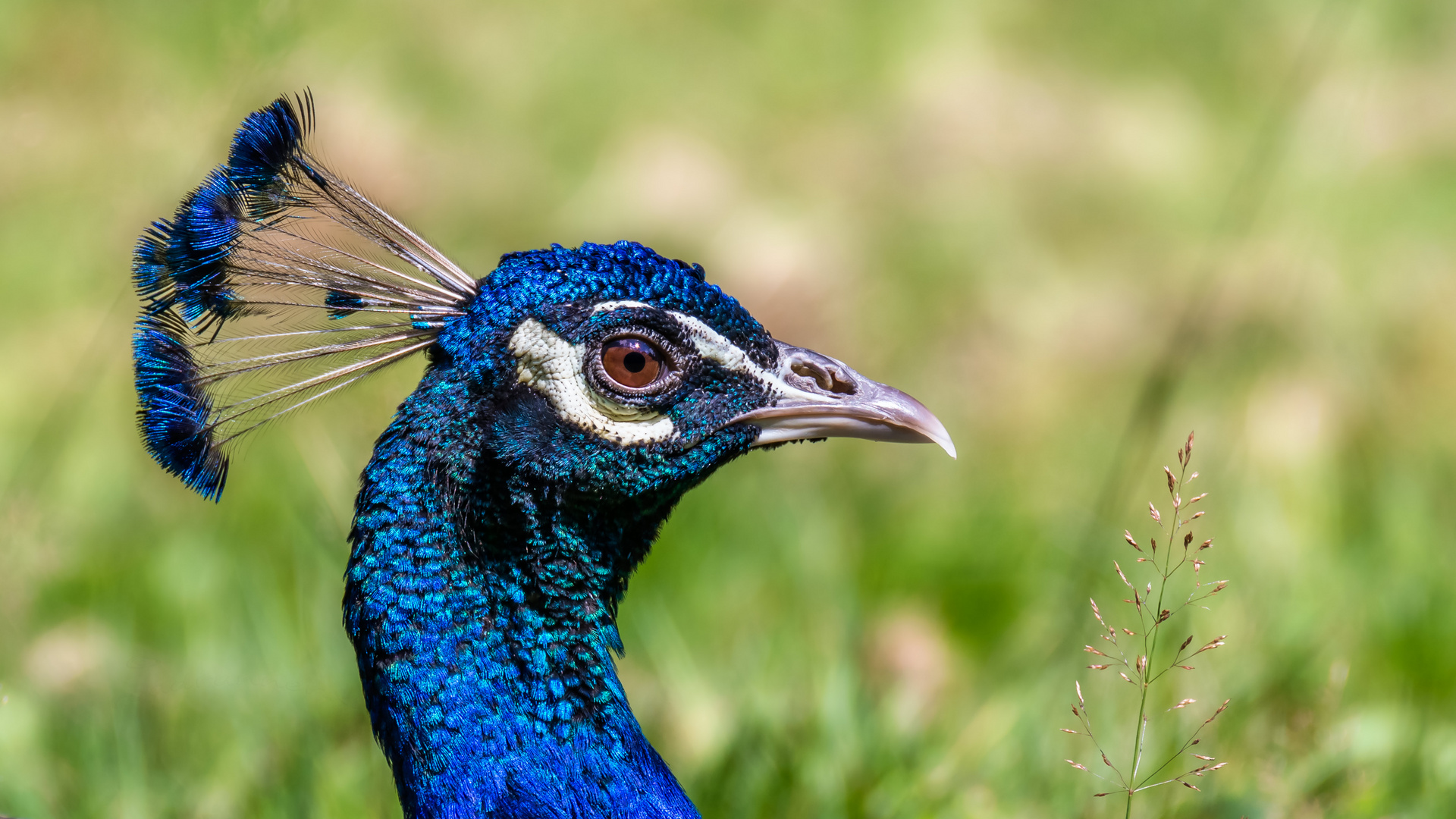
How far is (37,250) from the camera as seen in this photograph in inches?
143

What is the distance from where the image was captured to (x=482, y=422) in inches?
52.4

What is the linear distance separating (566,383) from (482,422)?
95 mm

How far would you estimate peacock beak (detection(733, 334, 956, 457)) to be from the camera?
138 centimetres

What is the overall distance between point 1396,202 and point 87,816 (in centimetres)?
365

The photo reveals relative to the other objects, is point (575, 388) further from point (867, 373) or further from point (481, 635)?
point (867, 373)

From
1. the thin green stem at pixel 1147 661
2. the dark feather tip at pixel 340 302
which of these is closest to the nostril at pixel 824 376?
the thin green stem at pixel 1147 661

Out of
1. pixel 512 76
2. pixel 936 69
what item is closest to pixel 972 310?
pixel 936 69

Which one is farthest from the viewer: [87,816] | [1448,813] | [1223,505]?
[1223,505]

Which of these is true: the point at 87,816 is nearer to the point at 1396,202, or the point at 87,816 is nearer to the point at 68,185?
the point at 68,185

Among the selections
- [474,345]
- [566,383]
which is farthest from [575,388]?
[474,345]

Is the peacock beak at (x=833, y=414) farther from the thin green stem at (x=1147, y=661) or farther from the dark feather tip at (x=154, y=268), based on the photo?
the dark feather tip at (x=154, y=268)

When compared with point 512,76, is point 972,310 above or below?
below

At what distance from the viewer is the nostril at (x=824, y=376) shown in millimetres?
1411

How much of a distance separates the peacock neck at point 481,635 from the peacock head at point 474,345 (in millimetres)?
39
